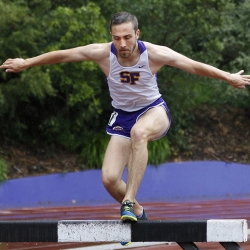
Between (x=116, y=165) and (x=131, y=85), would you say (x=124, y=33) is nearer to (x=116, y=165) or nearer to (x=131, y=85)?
(x=131, y=85)

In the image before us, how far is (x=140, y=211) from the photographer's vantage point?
6664 millimetres

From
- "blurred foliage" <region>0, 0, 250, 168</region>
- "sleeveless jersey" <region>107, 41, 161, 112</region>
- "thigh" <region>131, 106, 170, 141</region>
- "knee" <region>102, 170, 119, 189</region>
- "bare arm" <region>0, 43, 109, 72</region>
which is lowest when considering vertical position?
"knee" <region>102, 170, 119, 189</region>

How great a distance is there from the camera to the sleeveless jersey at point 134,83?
6.32 meters

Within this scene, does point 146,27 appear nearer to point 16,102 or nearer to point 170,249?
point 16,102

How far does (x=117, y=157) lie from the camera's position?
6488 millimetres

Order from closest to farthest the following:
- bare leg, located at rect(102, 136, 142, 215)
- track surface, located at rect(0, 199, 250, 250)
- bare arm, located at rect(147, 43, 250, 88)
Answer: bare arm, located at rect(147, 43, 250, 88) → bare leg, located at rect(102, 136, 142, 215) → track surface, located at rect(0, 199, 250, 250)

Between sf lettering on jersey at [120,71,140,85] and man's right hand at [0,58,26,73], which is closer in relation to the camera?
sf lettering on jersey at [120,71,140,85]

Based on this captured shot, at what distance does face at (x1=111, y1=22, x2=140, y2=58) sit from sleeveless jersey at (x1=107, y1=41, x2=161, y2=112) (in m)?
0.17

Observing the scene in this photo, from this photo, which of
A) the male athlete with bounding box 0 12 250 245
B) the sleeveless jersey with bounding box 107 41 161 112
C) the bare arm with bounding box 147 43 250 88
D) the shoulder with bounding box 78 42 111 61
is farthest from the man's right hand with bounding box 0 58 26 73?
the bare arm with bounding box 147 43 250 88

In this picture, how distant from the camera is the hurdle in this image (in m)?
5.65

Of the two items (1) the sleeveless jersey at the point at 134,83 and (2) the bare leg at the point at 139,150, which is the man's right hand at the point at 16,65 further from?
(2) the bare leg at the point at 139,150

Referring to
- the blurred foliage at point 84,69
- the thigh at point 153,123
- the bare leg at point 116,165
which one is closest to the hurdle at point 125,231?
the bare leg at point 116,165

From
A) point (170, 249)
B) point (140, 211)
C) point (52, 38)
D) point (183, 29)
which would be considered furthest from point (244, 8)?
point (140, 211)

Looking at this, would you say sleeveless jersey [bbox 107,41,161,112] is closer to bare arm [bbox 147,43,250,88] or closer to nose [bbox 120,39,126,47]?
bare arm [bbox 147,43,250,88]
